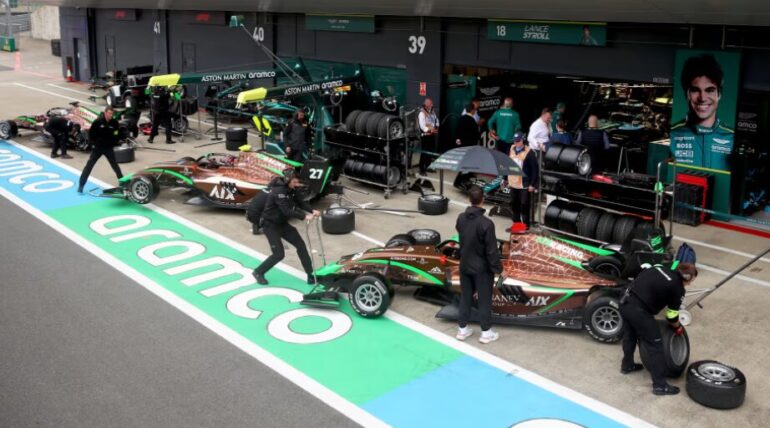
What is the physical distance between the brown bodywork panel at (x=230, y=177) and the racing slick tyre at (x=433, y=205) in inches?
101

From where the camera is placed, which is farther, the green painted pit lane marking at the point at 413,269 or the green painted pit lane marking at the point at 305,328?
the green painted pit lane marking at the point at 413,269

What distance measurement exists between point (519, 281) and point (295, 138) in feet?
25.1

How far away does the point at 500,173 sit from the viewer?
11.7m

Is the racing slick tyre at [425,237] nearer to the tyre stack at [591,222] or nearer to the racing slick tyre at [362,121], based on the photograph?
the tyre stack at [591,222]

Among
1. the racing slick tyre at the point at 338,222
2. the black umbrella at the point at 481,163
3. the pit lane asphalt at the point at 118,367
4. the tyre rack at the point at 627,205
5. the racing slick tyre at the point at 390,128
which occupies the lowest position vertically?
the pit lane asphalt at the point at 118,367

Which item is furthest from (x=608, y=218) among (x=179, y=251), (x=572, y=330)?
(x=179, y=251)

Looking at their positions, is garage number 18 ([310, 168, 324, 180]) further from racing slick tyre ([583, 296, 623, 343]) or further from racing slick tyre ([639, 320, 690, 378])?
racing slick tyre ([639, 320, 690, 378])

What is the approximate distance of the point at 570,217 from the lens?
12031mm

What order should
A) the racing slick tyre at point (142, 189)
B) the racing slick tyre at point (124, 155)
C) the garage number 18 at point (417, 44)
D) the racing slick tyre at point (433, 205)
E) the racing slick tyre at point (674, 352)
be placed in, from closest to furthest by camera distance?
the racing slick tyre at point (674, 352) → the racing slick tyre at point (433, 205) → the racing slick tyre at point (142, 189) → the racing slick tyre at point (124, 155) → the garage number 18 at point (417, 44)

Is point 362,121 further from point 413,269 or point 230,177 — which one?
point 413,269

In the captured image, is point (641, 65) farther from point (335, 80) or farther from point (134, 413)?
point (134, 413)

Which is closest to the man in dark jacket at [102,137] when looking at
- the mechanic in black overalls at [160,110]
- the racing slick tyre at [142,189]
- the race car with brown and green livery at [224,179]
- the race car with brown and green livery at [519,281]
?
the racing slick tyre at [142,189]

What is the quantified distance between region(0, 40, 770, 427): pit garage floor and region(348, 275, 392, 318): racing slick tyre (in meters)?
0.42

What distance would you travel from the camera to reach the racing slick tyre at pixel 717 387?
24.0 feet
